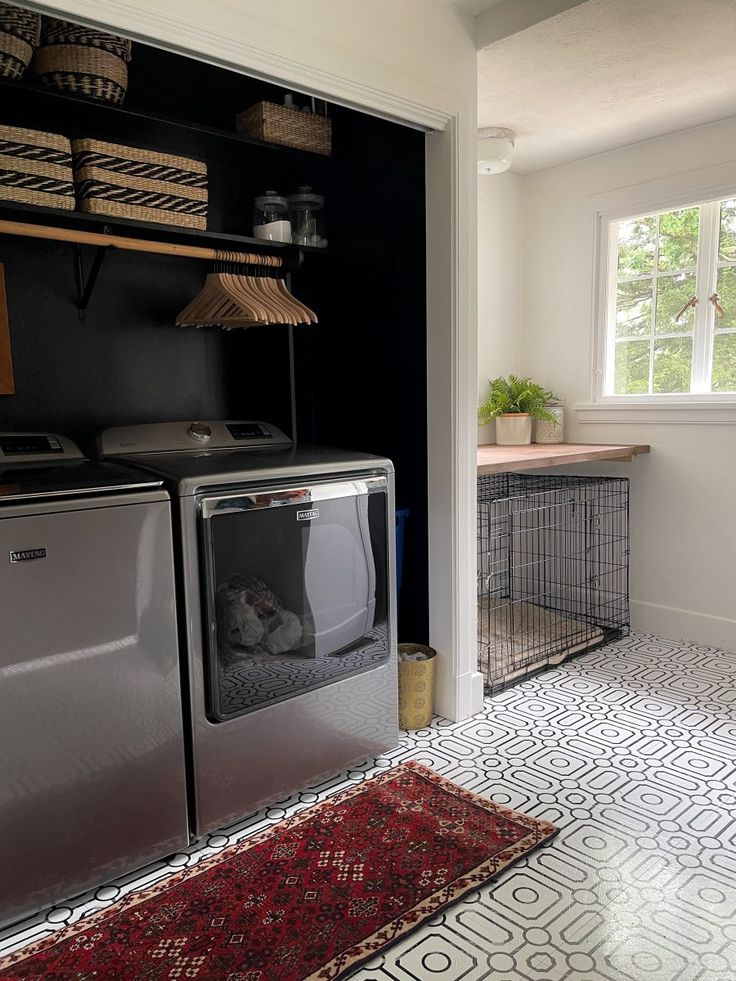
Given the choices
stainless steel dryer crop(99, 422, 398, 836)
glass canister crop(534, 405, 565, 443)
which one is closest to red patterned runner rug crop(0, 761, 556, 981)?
stainless steel dryer crop(99, 422, 398, 836)

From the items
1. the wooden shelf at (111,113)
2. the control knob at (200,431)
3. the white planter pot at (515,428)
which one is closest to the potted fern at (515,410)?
the white planter pot at (515,428)

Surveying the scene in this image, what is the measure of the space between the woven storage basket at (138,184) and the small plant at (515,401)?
1.88 m

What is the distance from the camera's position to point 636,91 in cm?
276

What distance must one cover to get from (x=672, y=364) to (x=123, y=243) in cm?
251

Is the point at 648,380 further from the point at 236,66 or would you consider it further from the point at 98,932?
the point at 98,932

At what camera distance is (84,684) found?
169 centimetres

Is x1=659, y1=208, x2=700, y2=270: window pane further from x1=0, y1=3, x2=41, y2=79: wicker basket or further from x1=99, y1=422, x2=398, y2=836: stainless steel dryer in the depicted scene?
x1=0, y1=3, x2=41, y2=79: wicker basket

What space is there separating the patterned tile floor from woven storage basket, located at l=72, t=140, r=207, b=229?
5.70 feet

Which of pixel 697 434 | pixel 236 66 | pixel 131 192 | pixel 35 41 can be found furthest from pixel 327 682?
pixel 697 434

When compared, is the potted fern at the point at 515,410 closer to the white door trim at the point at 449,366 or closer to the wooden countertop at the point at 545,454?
the wooden countertop at the point at 545,454

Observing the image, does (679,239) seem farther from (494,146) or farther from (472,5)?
(472,5)

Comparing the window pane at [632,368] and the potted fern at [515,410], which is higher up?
the window pane at [632,368]

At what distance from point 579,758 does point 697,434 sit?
5.43 feet

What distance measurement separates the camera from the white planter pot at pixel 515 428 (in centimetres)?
363
